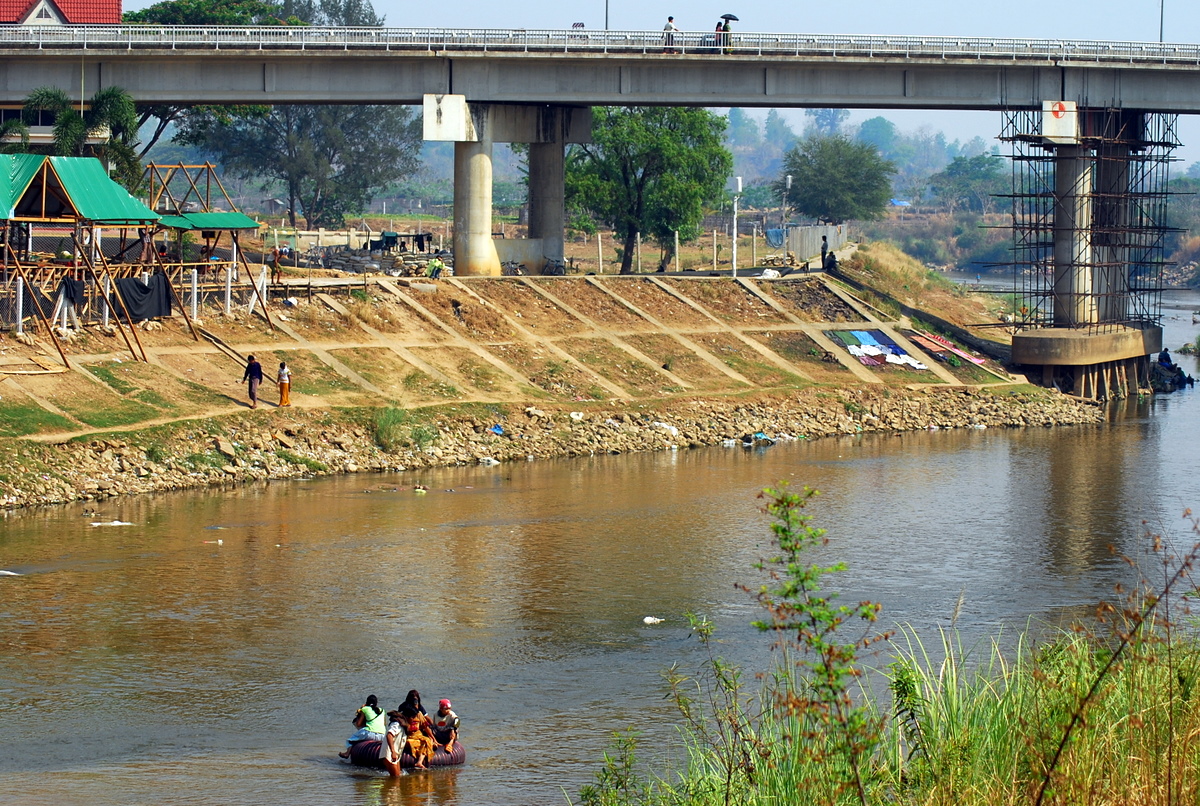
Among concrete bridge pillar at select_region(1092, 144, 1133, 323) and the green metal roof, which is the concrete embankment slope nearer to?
the green metal roof

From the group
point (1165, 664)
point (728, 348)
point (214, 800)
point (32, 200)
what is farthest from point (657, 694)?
point (728, 348)

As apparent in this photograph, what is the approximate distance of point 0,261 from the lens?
48188 mm

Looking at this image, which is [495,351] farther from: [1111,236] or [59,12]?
[59,12]

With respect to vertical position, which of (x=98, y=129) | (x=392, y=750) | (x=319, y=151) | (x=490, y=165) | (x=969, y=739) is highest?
(x=319, y=151)

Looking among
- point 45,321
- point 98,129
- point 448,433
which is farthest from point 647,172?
point 45,321

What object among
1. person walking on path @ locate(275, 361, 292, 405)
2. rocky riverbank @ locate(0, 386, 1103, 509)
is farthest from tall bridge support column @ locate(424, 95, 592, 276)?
person walking on path @ locate(275, 361, 292, 405)

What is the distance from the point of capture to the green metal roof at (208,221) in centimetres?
4978

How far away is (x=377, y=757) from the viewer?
19766mm

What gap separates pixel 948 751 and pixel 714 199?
67793mm

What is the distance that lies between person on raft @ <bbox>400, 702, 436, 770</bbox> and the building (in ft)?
235

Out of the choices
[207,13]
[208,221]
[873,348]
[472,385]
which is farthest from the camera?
[207,13]

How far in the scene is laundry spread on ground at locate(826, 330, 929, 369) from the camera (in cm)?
6041

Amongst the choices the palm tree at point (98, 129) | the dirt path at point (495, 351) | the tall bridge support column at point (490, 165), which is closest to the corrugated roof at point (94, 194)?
the dirt path at point (495, 351)

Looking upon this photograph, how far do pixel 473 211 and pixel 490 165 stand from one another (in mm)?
2832
